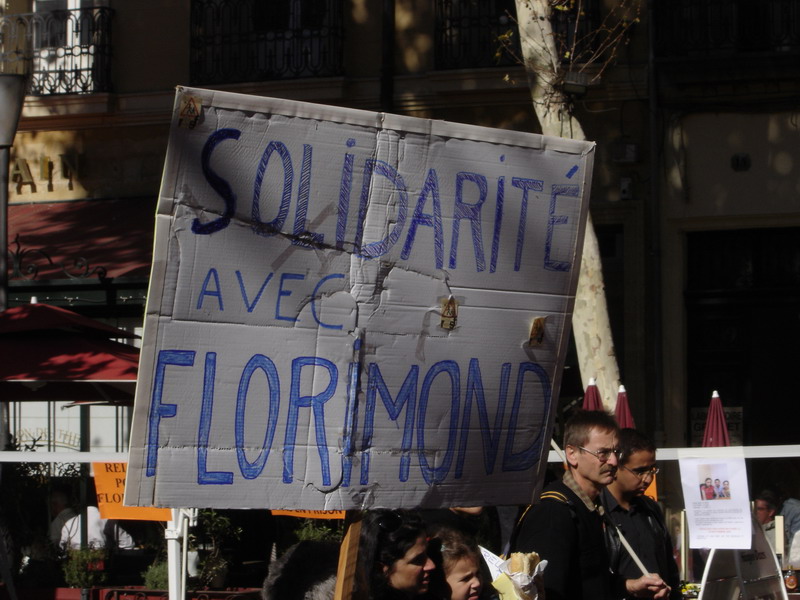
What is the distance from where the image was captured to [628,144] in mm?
13539

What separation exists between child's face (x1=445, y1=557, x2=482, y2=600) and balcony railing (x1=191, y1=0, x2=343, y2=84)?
1102cm

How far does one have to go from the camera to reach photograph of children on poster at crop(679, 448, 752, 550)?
6516 millimetres

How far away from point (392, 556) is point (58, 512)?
7.47 metres

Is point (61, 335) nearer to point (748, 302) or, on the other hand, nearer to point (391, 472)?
point (391, 472)

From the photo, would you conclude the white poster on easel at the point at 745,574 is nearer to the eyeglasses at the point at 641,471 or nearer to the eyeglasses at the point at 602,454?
the eyeglasses at the point at 641,471

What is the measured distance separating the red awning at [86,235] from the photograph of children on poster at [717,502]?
7.78 meters

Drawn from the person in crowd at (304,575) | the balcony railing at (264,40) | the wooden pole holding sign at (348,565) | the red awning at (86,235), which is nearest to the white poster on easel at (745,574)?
the person in crowd at (304,575)

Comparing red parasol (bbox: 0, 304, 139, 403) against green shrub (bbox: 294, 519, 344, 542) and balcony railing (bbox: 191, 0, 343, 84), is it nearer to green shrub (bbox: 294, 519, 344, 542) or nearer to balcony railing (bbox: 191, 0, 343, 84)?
green shrub (bbox: 294, 519, 344, 542)

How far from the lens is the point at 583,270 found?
31.1 feet

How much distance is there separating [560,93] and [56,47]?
27.2ft

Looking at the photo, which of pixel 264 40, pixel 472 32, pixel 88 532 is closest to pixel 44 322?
pixel 88 532

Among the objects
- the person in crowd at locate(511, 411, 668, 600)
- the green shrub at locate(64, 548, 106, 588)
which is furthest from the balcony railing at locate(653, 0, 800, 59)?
the person in crowd at locate(511, 411, 668, 600)

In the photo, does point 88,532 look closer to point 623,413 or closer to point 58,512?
point 58,512

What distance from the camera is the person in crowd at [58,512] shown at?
1019cm
